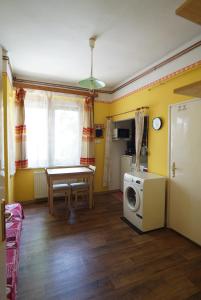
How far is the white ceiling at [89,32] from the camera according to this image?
1788mm

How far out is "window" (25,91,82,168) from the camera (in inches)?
150

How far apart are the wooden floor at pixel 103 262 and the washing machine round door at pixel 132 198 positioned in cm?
35

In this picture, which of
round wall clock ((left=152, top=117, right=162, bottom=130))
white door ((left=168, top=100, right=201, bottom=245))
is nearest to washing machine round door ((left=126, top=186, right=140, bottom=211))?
white door ((left=168, top=100, right=201, bottom=245))

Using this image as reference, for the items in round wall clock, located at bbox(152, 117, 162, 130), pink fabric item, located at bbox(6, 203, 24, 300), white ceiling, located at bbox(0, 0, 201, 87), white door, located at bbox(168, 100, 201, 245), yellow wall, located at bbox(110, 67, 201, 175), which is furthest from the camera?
round wall clock, located at bbox(152, 117, 162, 130)

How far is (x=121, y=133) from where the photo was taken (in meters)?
4.28

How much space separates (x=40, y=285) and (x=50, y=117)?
3.11 meters

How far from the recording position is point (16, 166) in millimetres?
3611

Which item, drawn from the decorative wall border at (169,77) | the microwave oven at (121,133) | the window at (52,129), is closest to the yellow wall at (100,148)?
the microwave oven at (121,133)

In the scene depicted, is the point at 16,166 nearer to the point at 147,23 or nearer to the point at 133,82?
the point at 133,82

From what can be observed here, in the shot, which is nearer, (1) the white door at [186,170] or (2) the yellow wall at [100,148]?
(1) the white door at [186,170]

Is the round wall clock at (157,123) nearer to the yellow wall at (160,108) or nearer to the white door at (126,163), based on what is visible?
the yellow wall at (160,108)

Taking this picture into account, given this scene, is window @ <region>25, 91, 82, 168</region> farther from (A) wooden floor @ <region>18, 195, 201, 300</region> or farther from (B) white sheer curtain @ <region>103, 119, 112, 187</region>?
(A) wooden floor @ <region>18, 195, 201, 300</region>

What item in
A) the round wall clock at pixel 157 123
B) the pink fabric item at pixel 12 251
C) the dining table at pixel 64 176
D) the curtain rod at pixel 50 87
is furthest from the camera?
the curtain rod at pixel 50 87

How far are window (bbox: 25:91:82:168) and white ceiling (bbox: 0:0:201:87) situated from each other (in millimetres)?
804
